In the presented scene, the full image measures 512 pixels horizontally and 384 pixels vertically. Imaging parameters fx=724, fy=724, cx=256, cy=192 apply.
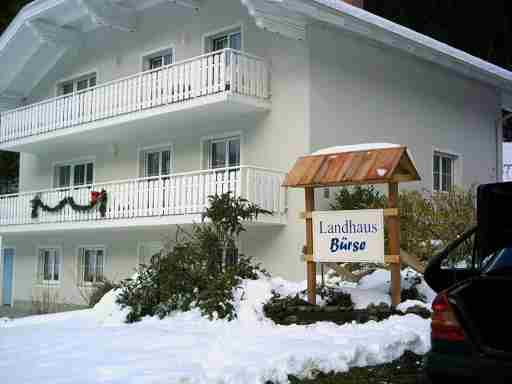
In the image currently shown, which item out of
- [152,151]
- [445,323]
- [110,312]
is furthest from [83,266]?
[445,323]

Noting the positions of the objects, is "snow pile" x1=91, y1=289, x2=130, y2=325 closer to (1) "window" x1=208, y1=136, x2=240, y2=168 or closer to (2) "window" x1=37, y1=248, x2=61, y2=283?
(1) "window" x1=208, y1=136, x2=240, y2=168

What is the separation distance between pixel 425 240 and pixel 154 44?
10717 millimetres

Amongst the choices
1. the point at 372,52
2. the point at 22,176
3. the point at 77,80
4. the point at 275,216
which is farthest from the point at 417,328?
the point at 22,176

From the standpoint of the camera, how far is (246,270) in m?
13.6

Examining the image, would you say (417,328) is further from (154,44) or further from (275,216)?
(154,44)

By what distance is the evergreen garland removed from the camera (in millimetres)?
20438

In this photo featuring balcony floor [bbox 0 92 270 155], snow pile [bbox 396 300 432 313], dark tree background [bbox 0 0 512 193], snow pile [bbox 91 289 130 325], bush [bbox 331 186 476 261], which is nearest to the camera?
snow pile [bbox 396 300 432 313]

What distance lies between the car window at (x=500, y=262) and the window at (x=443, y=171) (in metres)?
15.8

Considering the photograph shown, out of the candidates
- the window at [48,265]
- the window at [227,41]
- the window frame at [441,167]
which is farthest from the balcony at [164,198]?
the window frame at [441,167]

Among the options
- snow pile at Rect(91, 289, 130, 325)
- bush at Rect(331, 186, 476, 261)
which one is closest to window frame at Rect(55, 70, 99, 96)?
bush at Rect(331, 186, 476, 261)

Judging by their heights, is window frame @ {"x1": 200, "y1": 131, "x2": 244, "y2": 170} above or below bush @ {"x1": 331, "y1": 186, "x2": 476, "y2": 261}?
above

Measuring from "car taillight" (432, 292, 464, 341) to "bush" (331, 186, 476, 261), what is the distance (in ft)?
30.9

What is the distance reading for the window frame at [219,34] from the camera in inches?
751

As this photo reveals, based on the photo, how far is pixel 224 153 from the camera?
64.2ft
